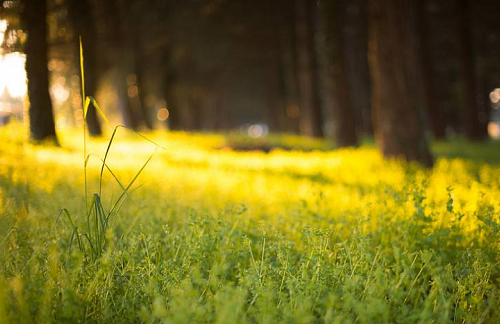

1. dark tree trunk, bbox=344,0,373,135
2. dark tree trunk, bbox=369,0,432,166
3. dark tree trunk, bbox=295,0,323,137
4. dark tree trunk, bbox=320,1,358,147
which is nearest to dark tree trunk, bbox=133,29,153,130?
dark tree trunk, bbox=295,0,323,137

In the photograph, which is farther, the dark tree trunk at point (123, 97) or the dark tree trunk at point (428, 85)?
the dark tree trunk at point (123, 97)

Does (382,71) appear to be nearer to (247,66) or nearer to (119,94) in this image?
(119,94)

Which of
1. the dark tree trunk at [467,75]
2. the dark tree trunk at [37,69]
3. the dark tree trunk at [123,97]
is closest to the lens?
the dark tree trunk at [37,69]

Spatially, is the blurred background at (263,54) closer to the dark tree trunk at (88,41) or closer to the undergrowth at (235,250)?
the dark tree trunk at (88,41)

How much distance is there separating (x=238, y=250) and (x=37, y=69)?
409 inches

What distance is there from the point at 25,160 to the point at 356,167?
243 inches

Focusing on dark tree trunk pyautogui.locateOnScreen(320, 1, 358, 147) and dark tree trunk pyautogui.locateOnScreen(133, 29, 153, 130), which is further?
dark tree trunk pyautogui.locateOnScreen(133, 29, 153, 130)

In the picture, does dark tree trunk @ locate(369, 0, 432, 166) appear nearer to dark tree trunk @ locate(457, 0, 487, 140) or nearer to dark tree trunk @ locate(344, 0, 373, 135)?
dark tree trunk @ locate(457, 0, 487, 140)

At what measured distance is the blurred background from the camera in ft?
40.8

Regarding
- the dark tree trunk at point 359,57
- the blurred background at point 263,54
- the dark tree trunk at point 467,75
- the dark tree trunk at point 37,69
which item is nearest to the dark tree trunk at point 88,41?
the blurred background at point 263,54

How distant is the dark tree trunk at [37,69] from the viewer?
12383 millimetres

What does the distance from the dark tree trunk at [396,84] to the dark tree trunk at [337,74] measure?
5.13m

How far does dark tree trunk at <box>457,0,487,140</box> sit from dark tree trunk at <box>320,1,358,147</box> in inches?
290

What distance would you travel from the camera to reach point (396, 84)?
35.5 ft
